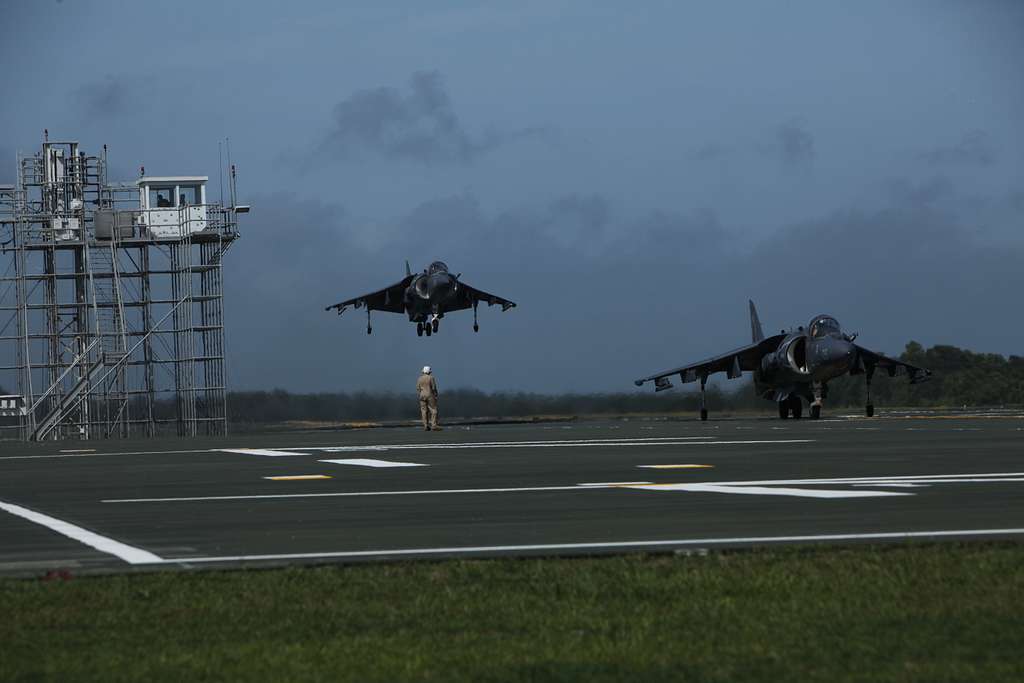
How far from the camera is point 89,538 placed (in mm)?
10930

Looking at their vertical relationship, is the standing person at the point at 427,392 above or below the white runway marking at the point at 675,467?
above

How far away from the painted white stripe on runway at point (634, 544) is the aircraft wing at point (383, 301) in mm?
62009

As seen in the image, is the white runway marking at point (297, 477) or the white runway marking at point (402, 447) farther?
the white runway marking at point (402, 447)

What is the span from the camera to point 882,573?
814cm

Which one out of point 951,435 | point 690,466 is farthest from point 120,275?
point 690,466

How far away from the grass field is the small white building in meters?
63.1

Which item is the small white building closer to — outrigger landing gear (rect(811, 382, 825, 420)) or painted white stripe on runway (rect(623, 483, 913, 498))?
outrigger landing gear (rect(811, 382, 825, 420))

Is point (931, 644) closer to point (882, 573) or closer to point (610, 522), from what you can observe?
point (882, 573)

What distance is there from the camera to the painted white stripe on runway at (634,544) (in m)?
9.42

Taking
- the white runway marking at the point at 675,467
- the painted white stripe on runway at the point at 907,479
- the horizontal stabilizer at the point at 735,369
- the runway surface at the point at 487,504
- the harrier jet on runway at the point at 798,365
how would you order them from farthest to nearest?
the horizontal stabilizer at the point at 735,369 < the harrier jet on runway at the point at 798,365 < the white runway marking at the point at 675,467 < the painted white stripe on runway at the point at 907,479 < the runway surface at the point at 487,504

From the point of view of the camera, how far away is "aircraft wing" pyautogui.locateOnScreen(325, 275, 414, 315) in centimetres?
7262

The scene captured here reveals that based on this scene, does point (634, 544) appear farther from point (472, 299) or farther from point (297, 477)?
point (472, 299)

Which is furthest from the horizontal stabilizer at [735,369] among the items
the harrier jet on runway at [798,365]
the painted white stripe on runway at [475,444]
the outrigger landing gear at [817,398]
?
the painted white stripe on runway at [475,444]

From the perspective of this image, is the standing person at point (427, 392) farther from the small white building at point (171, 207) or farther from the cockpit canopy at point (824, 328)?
the small white building at point (171, 207)
